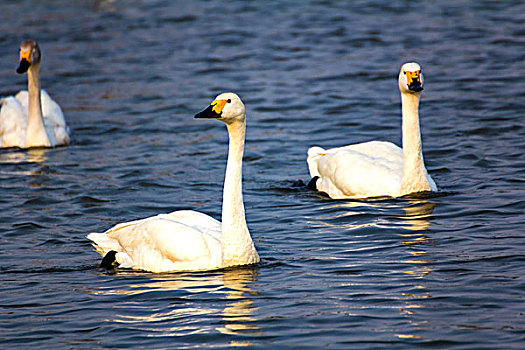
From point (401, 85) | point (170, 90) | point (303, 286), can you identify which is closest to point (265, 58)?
point (170, 90)

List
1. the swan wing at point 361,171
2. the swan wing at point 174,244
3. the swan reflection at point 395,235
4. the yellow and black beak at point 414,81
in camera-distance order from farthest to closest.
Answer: the swan wing at point 361,171 → the yellow and black beak at point 414,81 → the swan wing at point 174,244 → the swan reflection at point 395,235

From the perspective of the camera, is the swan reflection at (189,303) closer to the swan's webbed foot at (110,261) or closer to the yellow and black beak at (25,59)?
the swan's webbed foot at (110,261)

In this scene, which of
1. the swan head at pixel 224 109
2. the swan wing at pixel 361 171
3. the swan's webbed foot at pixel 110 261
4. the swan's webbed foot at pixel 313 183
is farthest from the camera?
the swan's webbed foot at pixel 313 183

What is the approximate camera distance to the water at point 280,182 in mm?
7477

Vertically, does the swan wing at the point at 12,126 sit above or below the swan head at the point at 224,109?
below

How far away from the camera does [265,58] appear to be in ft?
70.8

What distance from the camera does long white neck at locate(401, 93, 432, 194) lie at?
11055 millimetres

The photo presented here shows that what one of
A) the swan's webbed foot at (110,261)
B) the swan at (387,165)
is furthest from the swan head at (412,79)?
the swan's webbed foot at (110,261)

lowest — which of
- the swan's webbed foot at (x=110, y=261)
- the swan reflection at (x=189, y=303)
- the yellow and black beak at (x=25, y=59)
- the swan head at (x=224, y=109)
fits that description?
the swan reflection at (x=189, y=303)

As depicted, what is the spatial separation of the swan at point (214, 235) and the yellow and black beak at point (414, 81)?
289 cm

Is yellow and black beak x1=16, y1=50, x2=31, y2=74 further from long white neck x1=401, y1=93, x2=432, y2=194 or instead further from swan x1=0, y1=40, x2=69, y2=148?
long white neck x1=401, y1=93, x2=432, y2=194

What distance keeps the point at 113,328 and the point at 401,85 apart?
201 inches

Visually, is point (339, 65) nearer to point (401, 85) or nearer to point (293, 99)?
point (293, 99)

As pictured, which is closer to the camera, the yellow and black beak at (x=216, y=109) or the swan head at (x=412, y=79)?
the yellow and black beak at (x=216, y=109)
